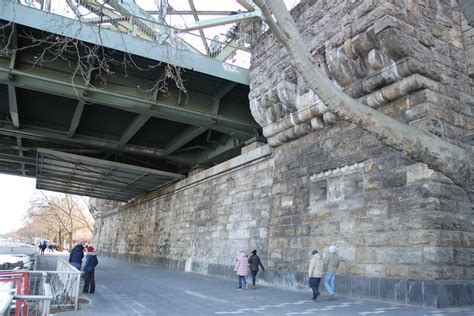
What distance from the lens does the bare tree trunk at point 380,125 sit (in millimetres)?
4164

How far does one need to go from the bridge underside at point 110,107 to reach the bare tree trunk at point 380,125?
13.9 feet

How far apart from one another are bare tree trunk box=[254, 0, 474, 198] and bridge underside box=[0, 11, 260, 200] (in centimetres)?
425

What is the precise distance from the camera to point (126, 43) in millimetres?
11484

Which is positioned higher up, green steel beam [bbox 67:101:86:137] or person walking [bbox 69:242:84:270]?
green steel beam [bbox 67:101:86:137]

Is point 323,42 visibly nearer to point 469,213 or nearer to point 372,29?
point 372,29

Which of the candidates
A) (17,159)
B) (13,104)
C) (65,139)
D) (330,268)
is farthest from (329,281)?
(17,159)

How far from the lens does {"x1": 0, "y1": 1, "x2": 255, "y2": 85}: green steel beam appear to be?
10031mm

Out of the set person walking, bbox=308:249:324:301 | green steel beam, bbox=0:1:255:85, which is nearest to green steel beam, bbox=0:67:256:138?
green steel beam, bbox=0:1:255:85

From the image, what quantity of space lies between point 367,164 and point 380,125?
5.14 m

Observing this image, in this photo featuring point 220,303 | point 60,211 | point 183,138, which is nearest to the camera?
point 220,303

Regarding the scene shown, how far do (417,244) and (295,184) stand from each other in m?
4.48

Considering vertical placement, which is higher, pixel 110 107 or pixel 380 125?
pixel 110 107

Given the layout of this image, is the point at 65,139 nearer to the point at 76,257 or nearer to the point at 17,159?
the point at 17,159

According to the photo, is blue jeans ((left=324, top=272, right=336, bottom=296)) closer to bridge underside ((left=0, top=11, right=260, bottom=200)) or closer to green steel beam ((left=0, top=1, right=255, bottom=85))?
bridge underside ((left=0, top=11, right=260, bottom=200))
